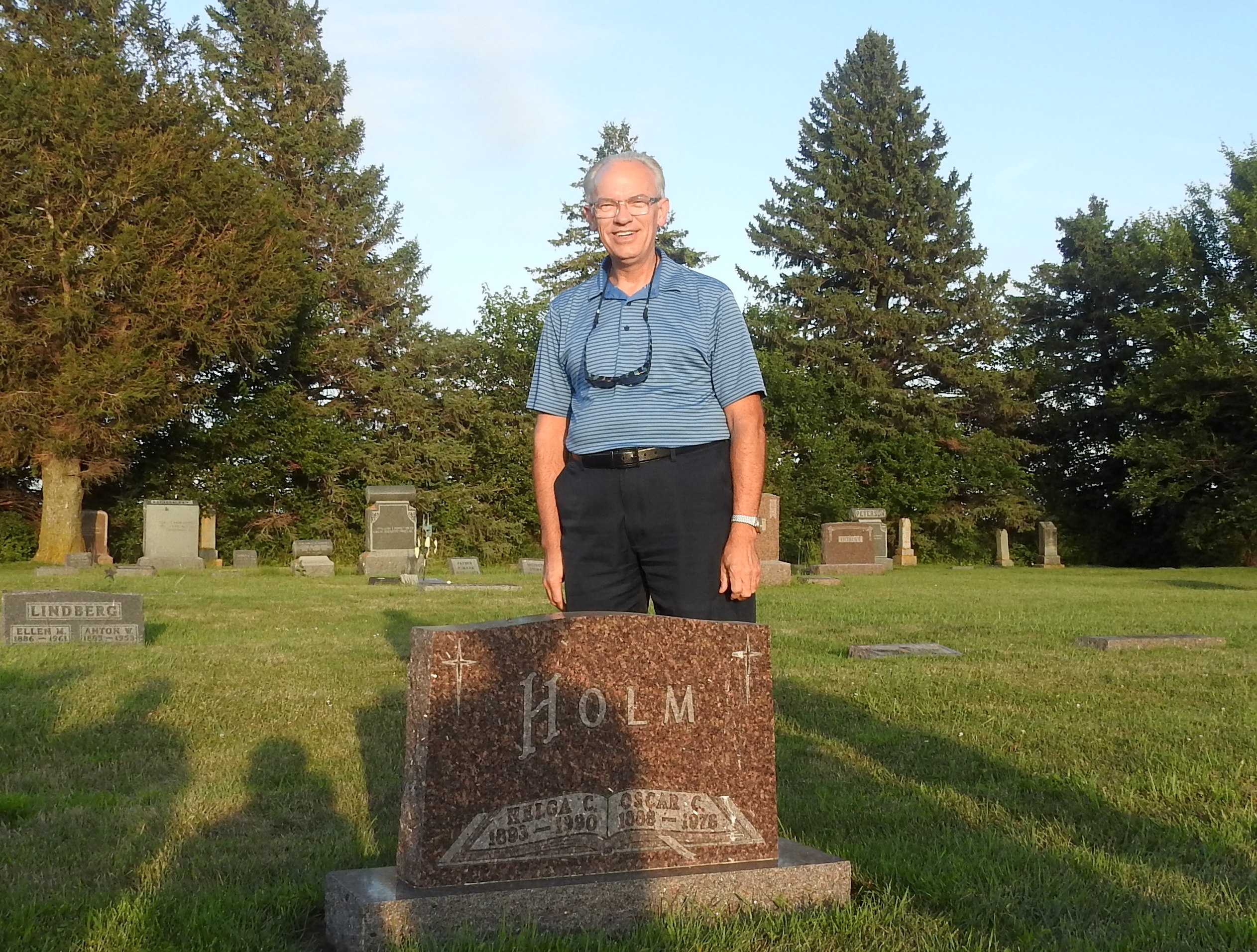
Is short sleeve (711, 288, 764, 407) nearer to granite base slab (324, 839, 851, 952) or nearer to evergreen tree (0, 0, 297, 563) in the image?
granite base slab (324, 839, 851, 952)

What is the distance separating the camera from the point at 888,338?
39.2 meters

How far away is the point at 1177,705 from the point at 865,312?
32.5 metres

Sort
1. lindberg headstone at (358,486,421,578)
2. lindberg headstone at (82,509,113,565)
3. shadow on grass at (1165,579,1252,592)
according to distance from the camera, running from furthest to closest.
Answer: lindberg headstone at (82,509,113,565) < lindberg headstone at (358,486,421,578) < shadow on grass at (1165,579,1252,592)

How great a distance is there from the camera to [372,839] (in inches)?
168

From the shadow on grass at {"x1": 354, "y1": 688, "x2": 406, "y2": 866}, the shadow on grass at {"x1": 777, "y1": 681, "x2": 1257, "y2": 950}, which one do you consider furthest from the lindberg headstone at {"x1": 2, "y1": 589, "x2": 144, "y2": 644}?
the shadow on grass at {"x1": 777, "y1": 681, "x2": 1257, "y2": 950}

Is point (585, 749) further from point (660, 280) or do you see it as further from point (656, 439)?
point (660, 280)

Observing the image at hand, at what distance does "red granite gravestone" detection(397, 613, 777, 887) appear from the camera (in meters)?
3.37

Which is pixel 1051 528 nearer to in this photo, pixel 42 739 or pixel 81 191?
pixel 81 191

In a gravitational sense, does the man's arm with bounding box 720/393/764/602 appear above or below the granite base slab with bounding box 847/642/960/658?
above

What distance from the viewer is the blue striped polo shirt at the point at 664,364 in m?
3.93

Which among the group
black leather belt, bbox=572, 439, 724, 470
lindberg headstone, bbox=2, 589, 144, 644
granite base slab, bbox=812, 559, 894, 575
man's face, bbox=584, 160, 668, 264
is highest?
man's face, bbox=584, 160, 668, 264

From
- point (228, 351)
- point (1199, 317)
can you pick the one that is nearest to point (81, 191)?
point (228, 351)

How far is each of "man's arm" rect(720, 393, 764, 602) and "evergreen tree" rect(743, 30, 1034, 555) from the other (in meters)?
33.4

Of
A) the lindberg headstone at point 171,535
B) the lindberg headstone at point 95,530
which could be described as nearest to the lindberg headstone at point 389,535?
the lindberg headstone at point 171,535
